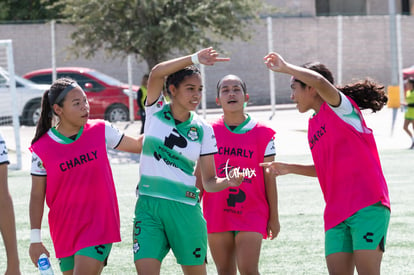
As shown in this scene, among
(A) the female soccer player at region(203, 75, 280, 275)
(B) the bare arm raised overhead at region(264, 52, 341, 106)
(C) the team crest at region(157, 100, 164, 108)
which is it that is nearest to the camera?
(B) the bare arm raised overhead at region(264, 52, 341, 106)

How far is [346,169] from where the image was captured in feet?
17.8

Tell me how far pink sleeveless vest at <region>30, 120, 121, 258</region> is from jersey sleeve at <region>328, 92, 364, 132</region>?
1.62 meters

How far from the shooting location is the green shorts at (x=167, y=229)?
211 inches

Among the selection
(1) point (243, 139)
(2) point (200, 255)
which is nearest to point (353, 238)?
(2) point (200, 255)

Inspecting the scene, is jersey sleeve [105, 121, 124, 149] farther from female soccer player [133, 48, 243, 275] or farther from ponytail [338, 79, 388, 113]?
ponytail [338, 79, 388, 113]

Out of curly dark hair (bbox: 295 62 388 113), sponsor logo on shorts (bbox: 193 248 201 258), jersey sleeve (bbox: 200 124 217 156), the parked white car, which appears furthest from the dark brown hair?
the parked white car

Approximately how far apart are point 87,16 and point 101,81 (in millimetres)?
3440

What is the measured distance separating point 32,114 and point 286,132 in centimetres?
752

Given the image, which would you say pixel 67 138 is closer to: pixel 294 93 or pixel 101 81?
pixel 294 93

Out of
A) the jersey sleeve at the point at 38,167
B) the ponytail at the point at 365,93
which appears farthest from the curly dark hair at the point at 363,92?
the jersey sleeve at the point at 38,167

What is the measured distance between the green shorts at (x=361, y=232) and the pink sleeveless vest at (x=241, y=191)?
1.02m

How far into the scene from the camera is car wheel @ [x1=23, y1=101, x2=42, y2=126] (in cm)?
2398

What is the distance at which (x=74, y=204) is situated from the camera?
5449 millimetres

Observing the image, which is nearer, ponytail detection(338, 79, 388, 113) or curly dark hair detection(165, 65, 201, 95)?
curly dark hair detection(165, 65, 201, 95)
